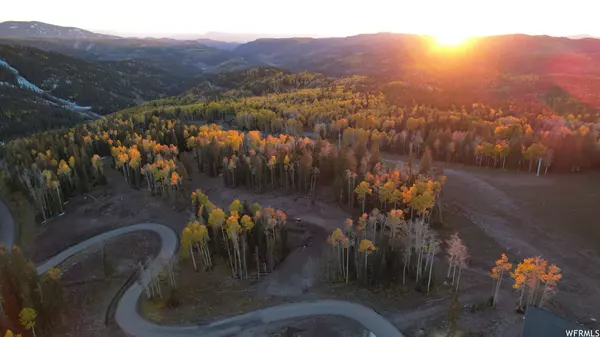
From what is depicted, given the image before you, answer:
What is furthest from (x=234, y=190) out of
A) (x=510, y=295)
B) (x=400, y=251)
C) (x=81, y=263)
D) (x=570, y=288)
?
(x=570, y=288)

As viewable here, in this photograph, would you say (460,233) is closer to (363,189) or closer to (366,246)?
(363,189)

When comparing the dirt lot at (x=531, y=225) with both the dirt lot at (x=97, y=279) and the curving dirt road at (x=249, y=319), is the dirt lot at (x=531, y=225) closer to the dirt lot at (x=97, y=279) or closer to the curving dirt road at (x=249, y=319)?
the curving dirt road at (x=249, y=319)

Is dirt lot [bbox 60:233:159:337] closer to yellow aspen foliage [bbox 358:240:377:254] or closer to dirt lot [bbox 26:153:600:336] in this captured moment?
dirt lot [bbox 26:153:600:336]

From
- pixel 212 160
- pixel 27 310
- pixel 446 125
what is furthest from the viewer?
pixel 446 125

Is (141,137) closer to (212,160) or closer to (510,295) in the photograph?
(212,160)

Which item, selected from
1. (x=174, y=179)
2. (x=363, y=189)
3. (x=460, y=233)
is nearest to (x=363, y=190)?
(x=363, y=189)

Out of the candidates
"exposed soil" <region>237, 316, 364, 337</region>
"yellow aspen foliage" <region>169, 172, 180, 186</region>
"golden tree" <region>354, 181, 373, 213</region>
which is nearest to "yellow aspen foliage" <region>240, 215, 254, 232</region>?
"exposed soil" <region>237, 316, 364, 337</region>

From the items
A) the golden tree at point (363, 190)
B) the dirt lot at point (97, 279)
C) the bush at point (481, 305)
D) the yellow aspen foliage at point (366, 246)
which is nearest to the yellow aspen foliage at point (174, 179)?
the dirt lot at point (97, 279)

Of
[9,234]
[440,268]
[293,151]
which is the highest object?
[293,151]
